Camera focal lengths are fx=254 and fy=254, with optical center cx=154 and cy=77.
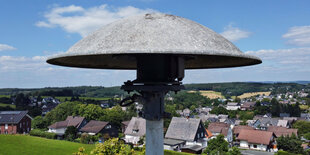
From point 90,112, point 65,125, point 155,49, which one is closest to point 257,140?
point 90,112

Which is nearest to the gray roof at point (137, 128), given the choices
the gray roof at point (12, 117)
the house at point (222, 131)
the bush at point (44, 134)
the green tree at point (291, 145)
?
the bush at point (44, 134)

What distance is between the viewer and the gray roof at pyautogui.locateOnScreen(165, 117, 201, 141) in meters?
43.2

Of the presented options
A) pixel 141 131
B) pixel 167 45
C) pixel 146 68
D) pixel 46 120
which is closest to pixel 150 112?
pixel 146 68

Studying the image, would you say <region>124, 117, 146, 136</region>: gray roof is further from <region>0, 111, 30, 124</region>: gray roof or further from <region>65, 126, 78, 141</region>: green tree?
<region>0, 111, 30, 124</region>: gray roof

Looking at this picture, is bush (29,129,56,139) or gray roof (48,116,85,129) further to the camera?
gray roof (48,116,85,129)

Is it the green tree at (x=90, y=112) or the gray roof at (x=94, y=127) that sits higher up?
the green tree at (x=90, y=112)

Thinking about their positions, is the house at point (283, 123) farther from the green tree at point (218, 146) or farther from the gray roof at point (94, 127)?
the green tree at point (218, 146)

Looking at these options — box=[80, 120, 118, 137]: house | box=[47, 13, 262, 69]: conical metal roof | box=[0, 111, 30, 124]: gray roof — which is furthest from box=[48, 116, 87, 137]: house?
box=[47, 13, 262, 69]: conical metal roof

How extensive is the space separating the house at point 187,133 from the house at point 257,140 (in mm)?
10949

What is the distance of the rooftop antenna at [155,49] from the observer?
2.56 m


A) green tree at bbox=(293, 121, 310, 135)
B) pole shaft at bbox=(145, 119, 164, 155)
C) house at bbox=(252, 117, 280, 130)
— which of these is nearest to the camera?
pole shaft at bbox=(145, 119, 164, 155)

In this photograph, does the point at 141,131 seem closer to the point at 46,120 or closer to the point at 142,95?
the point at 46,120

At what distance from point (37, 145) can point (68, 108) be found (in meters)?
38.8

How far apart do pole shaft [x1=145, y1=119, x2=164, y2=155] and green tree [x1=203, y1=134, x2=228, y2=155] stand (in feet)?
95.3
